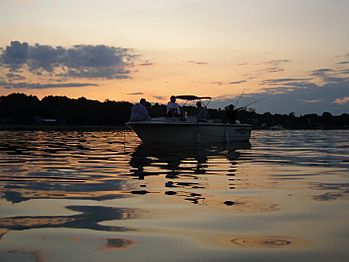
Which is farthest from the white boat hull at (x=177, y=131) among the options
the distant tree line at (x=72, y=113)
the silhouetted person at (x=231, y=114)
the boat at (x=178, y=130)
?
the distant tree line at (x=72, y=113)

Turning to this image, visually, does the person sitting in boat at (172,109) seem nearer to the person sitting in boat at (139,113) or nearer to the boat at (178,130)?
the boat at (178,130)

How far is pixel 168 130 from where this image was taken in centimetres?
2022

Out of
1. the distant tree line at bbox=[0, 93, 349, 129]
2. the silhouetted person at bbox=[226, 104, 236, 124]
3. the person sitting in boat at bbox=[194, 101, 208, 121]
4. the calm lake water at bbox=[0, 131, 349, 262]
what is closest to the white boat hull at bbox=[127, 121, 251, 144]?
the person sitting in boat at bbox=[194, 101, 208, 121]

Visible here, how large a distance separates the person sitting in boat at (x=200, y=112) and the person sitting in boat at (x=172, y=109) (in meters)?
1.15

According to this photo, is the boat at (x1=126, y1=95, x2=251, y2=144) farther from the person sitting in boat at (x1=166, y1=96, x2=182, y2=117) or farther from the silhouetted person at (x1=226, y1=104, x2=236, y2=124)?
the silhouetted person at (x1=226, y1=104, x2=236, y2=124)

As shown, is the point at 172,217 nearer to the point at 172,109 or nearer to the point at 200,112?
the point at 172,109

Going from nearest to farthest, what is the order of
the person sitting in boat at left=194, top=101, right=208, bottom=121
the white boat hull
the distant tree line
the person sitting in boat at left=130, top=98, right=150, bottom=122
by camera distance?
the white boat hull < the person sitting in boat at left=130, top=98, right=150, bottom=122 < the person sitting in boat at left=194, top=101, right=208, bottom=121 < the distant tree line

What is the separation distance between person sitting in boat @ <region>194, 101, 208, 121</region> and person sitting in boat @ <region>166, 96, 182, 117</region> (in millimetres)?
1153

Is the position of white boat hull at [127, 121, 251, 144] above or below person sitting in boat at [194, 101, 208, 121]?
below

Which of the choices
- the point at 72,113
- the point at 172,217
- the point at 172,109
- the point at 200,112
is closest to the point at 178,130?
the point at 172,109

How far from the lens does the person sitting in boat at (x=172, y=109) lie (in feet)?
70.1

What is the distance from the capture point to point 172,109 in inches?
842

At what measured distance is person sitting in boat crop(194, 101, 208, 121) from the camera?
2262 centimetres

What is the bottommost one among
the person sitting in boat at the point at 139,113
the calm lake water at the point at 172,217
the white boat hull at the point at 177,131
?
the calm lake water at the point at 172,217
